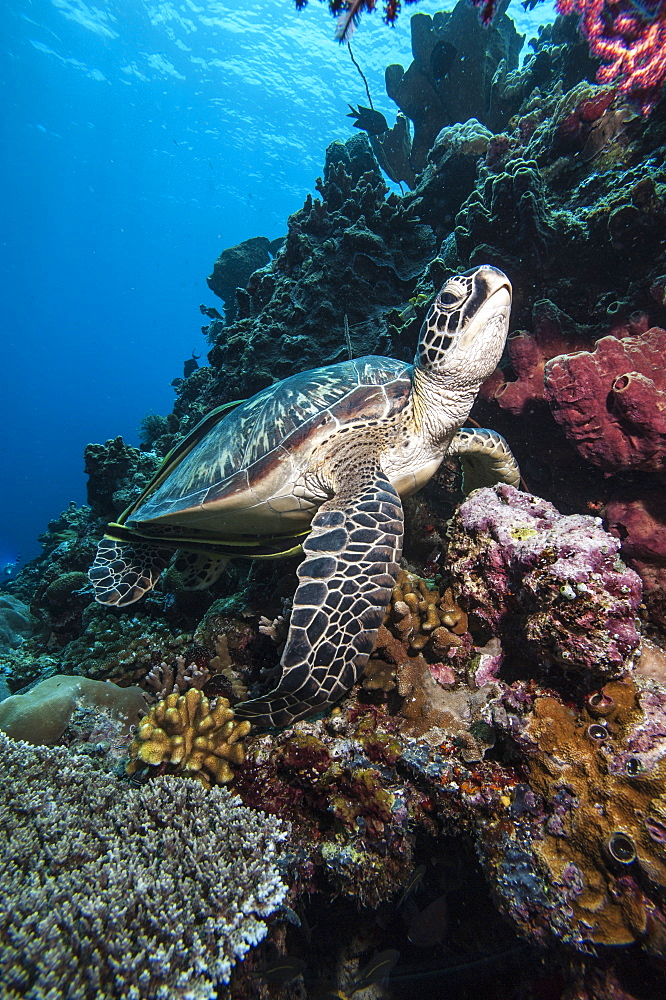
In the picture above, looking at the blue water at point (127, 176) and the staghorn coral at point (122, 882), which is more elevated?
the blue water at point (127, 176)

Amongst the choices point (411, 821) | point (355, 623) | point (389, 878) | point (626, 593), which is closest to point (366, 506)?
point (355, 623)

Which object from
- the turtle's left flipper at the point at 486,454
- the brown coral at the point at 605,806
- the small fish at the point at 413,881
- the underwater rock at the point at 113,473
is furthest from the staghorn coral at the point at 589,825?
the underwater rock at the point at 113,473

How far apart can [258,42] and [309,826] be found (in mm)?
58745

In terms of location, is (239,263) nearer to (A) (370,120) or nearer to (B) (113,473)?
(A) (370,120)

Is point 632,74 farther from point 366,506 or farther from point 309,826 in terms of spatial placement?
point 309,826

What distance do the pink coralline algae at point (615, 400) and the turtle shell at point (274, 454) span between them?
1.24 meters

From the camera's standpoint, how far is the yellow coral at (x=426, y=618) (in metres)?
2.52

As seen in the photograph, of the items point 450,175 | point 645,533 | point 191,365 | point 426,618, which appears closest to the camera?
point 426,618

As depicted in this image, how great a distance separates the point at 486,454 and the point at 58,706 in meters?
3.96

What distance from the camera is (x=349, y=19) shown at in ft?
12.9

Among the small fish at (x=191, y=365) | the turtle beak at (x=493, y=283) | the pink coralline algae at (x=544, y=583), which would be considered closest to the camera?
the pink coralline algae at (x=544, y=583)

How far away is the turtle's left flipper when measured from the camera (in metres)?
3.56

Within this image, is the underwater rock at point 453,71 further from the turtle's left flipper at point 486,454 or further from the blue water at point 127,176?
the blue water at point 127,176

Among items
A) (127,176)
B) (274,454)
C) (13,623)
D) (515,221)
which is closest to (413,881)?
(274,454)
